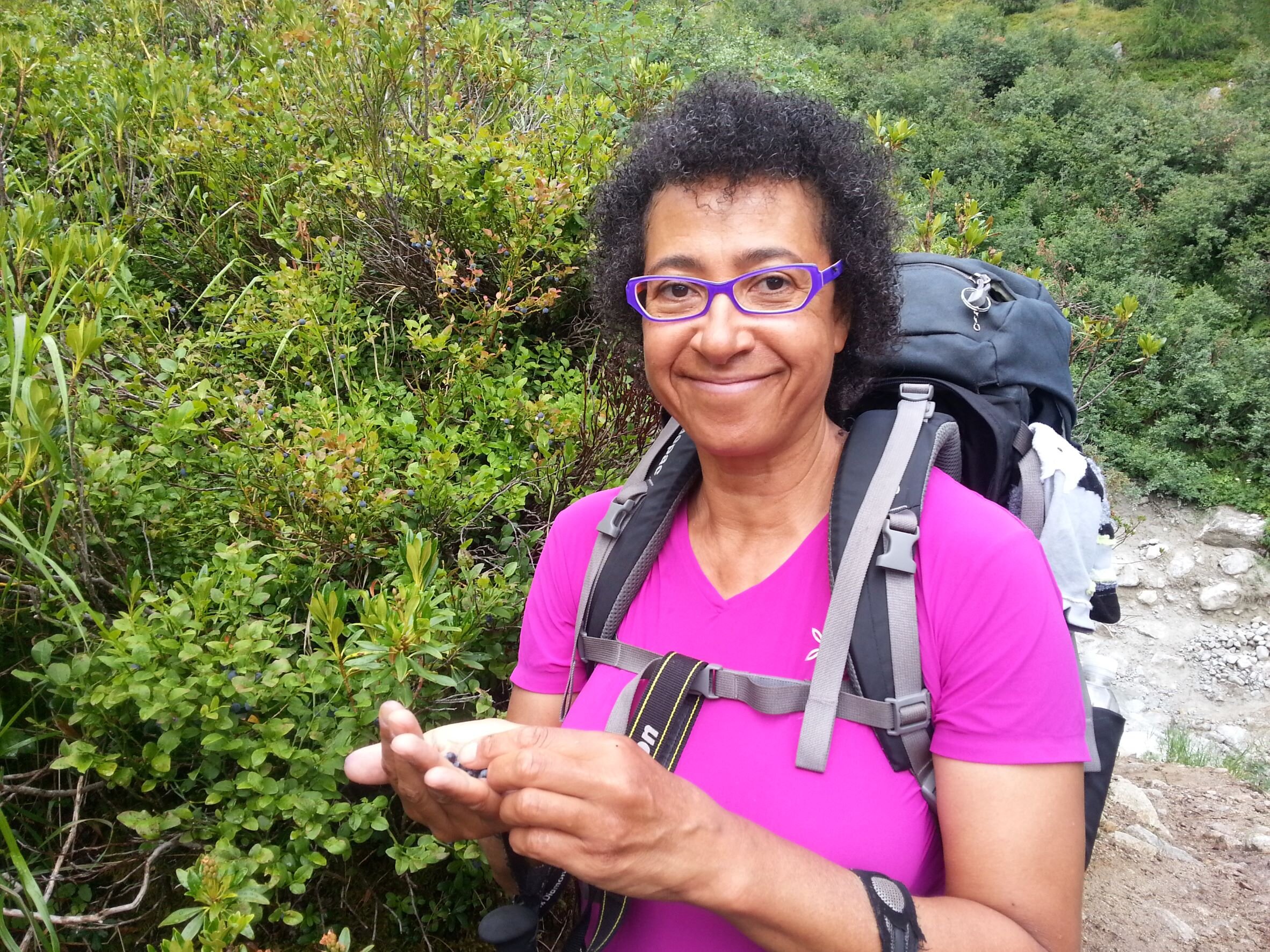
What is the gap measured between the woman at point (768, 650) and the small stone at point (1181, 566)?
8.66 m

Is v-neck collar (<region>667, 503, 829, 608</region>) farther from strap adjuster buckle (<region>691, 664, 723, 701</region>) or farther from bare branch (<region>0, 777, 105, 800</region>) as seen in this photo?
bare branch (<region>0, 777, 105, 800</region>)

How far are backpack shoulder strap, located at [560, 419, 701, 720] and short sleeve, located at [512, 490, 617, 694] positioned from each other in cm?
2

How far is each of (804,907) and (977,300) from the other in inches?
55.6

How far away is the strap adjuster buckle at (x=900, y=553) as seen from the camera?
59.1 inches

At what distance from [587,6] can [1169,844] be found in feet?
19.1

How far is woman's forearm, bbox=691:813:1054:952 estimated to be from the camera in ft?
4.11

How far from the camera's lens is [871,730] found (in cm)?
148

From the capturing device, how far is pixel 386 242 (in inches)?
138

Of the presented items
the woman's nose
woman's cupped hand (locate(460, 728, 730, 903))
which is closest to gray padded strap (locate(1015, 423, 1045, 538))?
the woman's nose

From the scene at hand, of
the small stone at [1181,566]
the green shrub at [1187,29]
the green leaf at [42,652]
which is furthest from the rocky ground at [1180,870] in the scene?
the green shrub at [1187,29]

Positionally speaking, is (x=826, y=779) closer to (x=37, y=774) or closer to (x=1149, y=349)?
(x=37, y=774)

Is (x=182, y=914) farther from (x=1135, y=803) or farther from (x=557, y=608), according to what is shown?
(x=1135, y=803)

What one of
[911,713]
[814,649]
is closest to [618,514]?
[814,649]

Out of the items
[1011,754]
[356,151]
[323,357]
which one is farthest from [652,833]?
[356,151]
